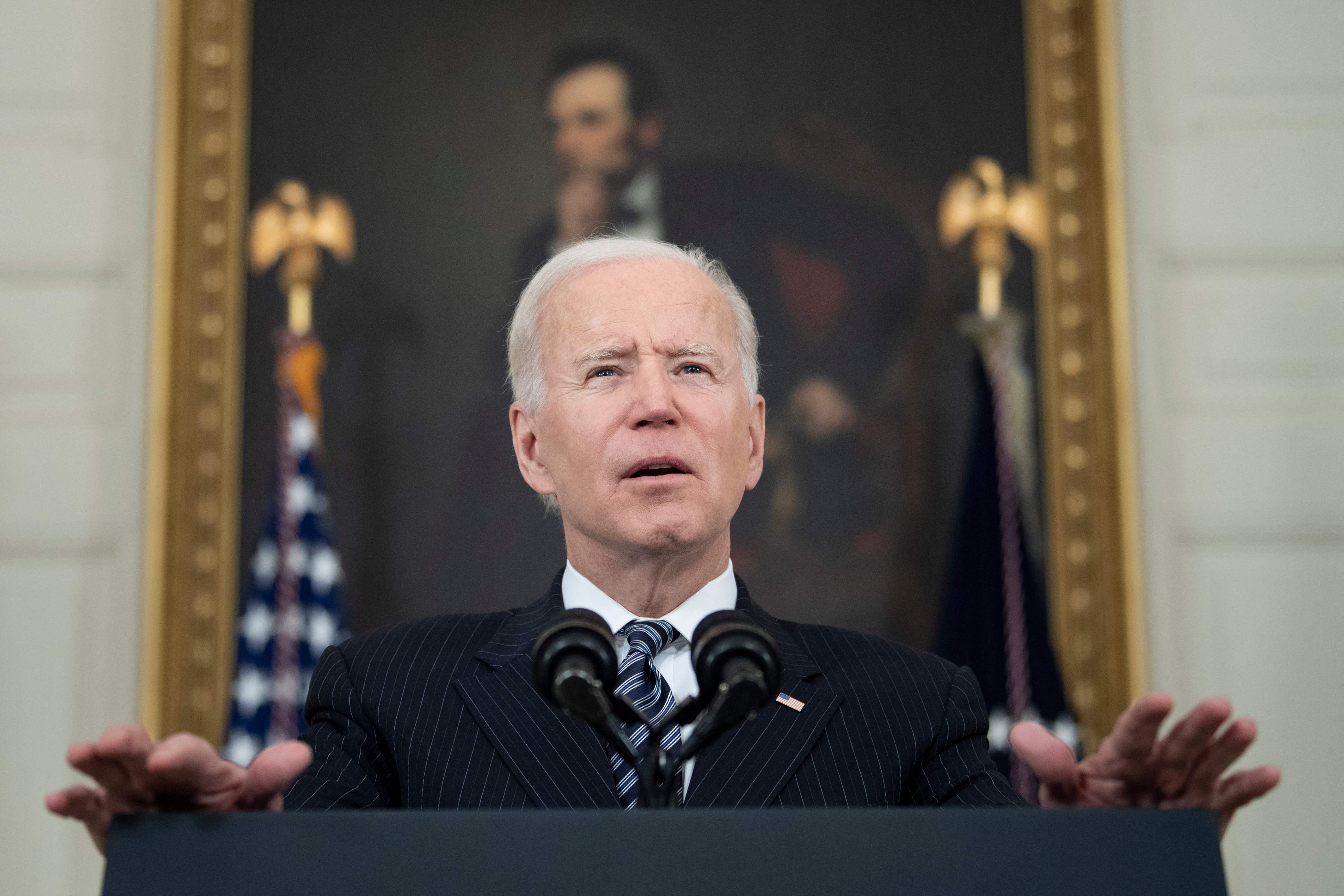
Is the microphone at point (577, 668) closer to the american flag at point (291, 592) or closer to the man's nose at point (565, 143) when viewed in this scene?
the american flag at point (291, 592)

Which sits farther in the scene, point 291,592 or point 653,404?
point 291,592

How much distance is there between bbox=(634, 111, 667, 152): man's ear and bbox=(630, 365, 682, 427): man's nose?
2694 mm

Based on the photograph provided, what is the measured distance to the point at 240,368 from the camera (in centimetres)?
448

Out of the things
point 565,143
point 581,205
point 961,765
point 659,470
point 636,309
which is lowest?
point 961,765

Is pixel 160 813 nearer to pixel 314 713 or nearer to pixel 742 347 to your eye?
pixel 314 713

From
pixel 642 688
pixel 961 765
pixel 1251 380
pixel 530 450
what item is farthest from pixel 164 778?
pixel 1251 380

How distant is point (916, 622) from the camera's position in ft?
14.4

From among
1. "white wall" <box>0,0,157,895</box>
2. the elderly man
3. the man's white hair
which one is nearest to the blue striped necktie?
Result: the elderly man

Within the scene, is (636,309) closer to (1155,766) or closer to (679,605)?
(679,605)

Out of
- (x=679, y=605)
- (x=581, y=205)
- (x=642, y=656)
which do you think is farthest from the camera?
(x=581, y=205)

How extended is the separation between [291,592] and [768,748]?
8.92 feet

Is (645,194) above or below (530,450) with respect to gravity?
above

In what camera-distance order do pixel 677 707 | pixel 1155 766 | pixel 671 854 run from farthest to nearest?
1. pixel 1155 766
2. pixel 677 707
3. pixel 671 854

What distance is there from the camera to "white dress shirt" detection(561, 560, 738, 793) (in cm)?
204
